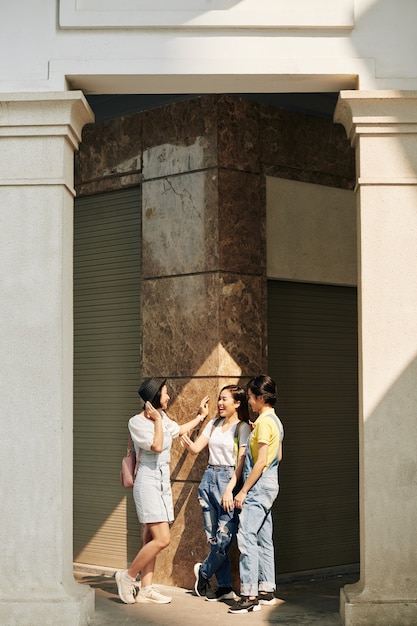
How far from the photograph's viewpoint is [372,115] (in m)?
7.32

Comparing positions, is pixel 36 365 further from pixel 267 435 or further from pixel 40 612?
pixel 267 435

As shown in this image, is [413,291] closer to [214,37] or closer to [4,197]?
[214,37]

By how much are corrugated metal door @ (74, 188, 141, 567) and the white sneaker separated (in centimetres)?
144

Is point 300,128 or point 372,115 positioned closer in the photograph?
point 372,115

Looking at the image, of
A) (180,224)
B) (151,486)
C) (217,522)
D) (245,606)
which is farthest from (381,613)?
(180,224)

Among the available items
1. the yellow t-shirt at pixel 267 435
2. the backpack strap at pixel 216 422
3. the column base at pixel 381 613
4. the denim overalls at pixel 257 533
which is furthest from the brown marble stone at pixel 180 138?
the column base at pixel 381 613

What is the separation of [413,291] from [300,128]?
10.7ft

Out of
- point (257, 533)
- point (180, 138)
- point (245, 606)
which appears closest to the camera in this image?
point (245, 606)

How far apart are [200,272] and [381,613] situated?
3.54 meters

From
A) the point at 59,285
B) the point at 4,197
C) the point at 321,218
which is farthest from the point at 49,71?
the point at 321,218

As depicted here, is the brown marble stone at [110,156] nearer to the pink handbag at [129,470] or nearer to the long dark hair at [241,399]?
the long dark hair at [241,399]

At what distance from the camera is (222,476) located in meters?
8.55

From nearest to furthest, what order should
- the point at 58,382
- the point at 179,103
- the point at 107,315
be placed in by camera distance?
1. the point at 58,382
2. the point at 179,103
3. the point at 107,315

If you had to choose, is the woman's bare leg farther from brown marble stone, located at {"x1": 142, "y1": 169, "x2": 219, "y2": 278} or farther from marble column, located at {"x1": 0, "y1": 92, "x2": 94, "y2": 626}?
brown marble stone, located at {"x1": 142, "y1": 169, "x2": 219, "y2": 278}
